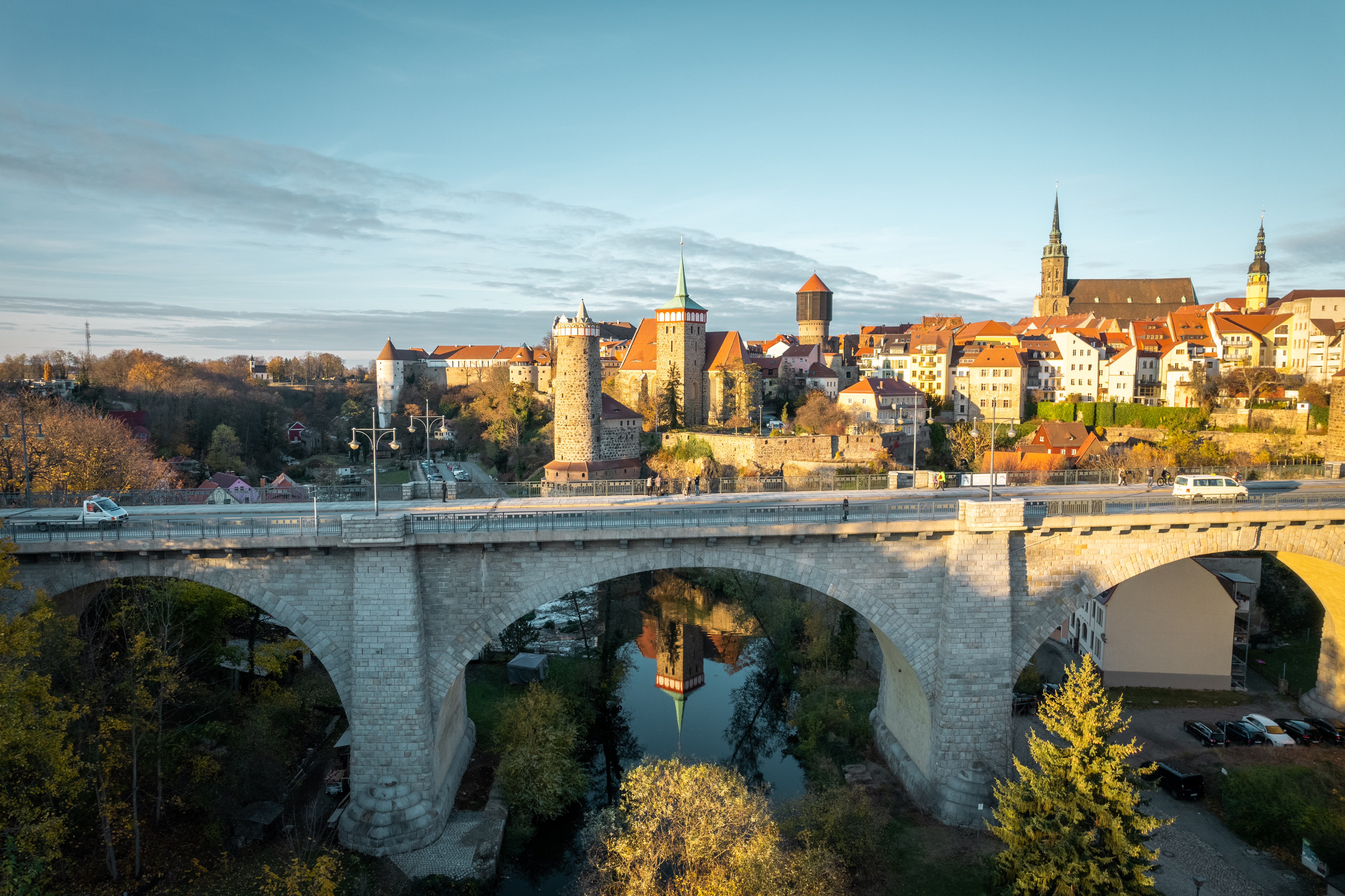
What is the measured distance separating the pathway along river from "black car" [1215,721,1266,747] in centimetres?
1456

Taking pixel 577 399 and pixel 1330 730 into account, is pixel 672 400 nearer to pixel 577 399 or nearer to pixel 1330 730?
pixel 577 399

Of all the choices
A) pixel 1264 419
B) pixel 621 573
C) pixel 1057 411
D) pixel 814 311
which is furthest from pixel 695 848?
pixel 814 311

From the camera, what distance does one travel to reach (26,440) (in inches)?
999

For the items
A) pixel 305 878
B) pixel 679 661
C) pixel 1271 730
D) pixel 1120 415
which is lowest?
pixel 679 661

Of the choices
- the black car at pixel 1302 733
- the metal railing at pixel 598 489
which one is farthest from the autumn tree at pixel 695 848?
the black car at pixel 1302 733

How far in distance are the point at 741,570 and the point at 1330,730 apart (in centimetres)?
2164

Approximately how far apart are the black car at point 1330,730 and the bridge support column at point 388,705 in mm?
29408

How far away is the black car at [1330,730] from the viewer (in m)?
25.4

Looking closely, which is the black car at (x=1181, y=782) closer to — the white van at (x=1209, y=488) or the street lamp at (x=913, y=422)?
the white van at (x=1209, y=488)

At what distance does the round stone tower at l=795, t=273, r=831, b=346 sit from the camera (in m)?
89.4

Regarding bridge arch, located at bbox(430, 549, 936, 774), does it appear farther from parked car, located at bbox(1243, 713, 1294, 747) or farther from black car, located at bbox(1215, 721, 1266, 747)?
parked car, located at bbox(1243, 713, 1294, 747)

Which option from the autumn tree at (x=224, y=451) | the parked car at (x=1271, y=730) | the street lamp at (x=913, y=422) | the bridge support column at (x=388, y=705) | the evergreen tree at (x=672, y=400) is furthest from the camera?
the evergreen tree at (x=672, y=400)

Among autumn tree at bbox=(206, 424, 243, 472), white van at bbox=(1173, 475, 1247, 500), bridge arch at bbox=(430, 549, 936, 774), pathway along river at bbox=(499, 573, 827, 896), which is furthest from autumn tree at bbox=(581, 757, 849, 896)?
autumn tree at bbox=(206, 424, 243, 472)

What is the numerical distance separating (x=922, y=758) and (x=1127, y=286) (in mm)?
89496
